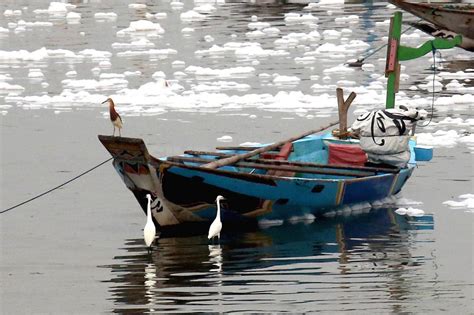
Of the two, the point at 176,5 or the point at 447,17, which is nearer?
the point at 447,17

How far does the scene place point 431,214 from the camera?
16.1m

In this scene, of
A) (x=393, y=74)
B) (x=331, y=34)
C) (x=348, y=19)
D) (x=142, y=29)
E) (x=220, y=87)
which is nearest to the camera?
(x=393, y=74)

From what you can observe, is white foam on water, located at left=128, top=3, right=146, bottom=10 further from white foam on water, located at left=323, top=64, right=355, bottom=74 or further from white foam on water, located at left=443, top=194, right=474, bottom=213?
white foam on water, located at left=443, top=194, right=474, bottom=213

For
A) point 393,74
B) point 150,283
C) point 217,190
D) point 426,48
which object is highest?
point 426,48

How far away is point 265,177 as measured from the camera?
Result: 590 inches

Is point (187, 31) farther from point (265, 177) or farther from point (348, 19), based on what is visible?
point (265, 177)

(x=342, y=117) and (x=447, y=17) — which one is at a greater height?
(x=342, y=117)

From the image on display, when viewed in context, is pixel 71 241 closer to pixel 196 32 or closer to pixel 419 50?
pixel 419 50

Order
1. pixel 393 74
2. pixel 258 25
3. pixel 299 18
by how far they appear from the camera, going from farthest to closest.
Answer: pixel 299 18, pixel 258 25, pixel 393 74

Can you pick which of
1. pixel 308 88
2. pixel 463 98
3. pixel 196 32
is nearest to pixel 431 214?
pixel 463 98

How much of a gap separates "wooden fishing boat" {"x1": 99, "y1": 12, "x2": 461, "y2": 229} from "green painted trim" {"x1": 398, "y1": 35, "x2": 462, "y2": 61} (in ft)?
4.17

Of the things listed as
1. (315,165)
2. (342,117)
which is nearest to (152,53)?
(342,117)

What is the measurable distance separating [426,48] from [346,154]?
1980mm

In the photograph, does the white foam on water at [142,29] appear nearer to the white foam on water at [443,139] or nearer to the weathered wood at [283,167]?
the white foam on water at [443,139]
